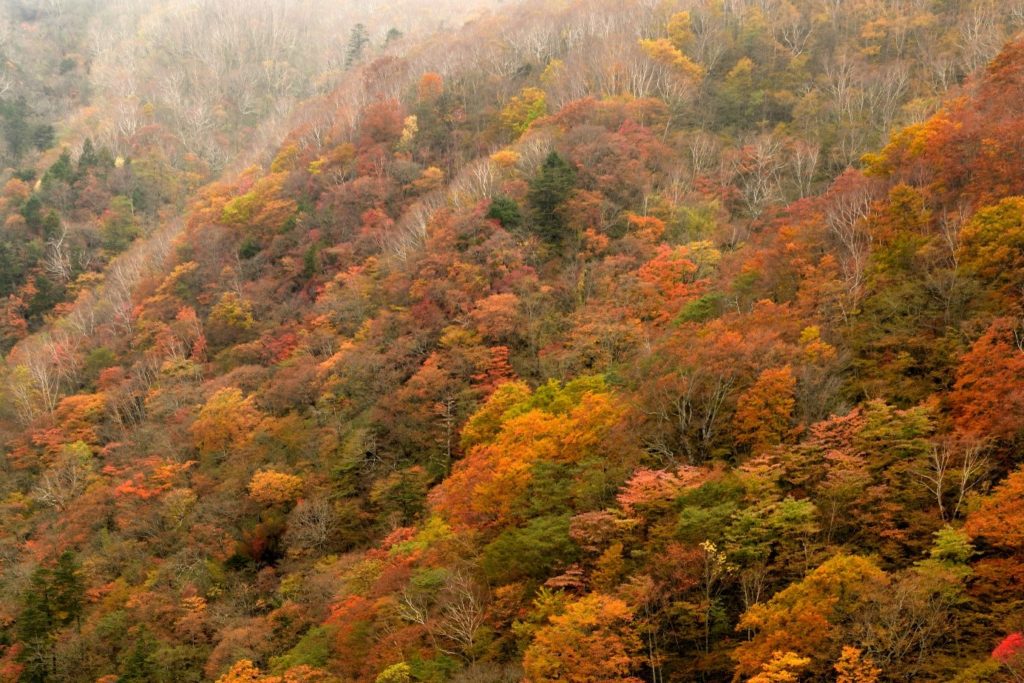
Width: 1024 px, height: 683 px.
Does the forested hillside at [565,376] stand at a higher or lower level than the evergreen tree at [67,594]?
higher

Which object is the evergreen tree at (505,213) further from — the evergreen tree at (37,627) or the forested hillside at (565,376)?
the evergreen tree at (37,627)

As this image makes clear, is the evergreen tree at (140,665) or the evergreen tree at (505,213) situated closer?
the evergreen tree at (140,665)

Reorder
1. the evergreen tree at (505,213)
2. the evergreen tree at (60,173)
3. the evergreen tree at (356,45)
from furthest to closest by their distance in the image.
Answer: the evergreen tree at (356,45) → the evergreen tree at (60,173) → the evergreen tree at (505,213)

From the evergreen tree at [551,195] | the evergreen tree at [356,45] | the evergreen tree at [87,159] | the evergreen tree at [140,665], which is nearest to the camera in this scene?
the evergreen tree at [140,665]

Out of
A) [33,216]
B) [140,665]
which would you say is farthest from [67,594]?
[33,216]

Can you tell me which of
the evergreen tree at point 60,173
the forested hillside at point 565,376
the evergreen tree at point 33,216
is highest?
the evergreen tree at point 60,173

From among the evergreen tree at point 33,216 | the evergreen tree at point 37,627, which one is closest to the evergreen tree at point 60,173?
the evergreen tree at point 33,216

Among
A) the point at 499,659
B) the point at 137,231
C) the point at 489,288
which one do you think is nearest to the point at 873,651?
the point at 499,659
